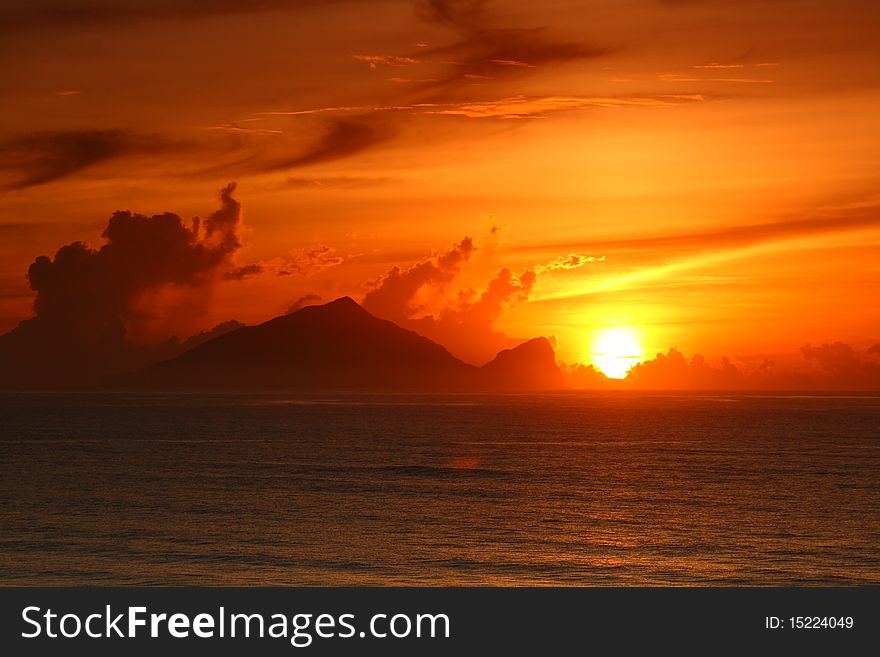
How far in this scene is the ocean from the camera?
50000mm

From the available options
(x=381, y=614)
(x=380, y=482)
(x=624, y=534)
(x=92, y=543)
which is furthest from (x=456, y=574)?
(x=380, y=482)

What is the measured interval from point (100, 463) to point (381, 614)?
97.3 m

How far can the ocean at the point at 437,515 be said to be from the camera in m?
50.0

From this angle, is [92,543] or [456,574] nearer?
[456,574]

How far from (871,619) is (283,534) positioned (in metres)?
44.9

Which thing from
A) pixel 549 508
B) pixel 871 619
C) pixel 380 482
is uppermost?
pixel 380 482

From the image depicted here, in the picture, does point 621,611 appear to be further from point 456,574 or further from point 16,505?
point 16,505

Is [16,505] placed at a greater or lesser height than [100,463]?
lesser

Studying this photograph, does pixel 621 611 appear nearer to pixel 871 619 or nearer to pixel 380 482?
pixel 871 619

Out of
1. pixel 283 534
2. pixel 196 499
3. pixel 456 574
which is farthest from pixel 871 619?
pixel 196 499

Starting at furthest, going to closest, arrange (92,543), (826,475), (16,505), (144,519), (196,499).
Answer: (826,475) < (196,499) < (16,505) < (144,519) < (92,543)

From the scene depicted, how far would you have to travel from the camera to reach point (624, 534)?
61.8 meters

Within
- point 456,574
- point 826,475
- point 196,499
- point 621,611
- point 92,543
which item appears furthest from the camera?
point 826,475

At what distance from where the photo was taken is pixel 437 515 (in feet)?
235
